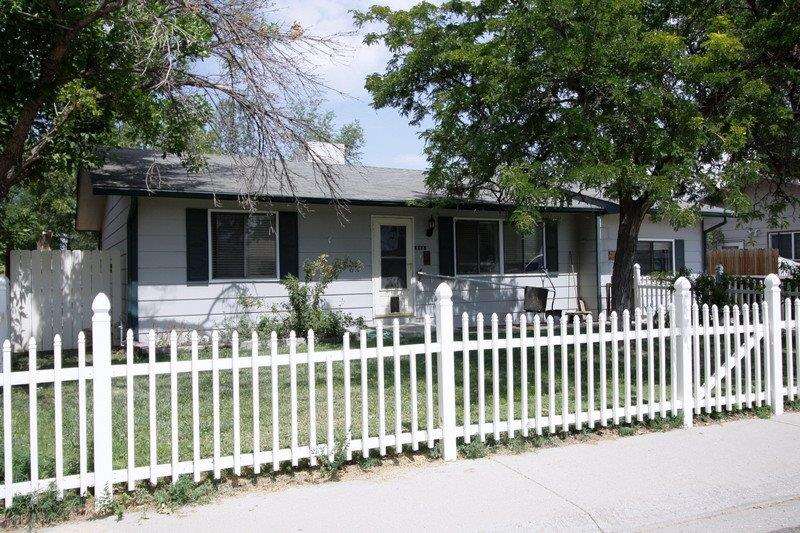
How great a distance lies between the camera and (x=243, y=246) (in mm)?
11289

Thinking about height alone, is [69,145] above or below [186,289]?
above

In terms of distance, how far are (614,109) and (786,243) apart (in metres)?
17.7

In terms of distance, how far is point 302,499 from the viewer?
436 centimetres

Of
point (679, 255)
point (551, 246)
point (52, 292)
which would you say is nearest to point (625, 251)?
point (551, 246)

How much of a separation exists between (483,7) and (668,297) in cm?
787

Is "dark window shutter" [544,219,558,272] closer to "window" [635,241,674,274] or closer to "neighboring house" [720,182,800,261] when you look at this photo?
"window" [635,241,674,274]

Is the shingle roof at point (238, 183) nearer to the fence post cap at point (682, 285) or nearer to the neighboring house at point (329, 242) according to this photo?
the neighboring house at point (329, 242)

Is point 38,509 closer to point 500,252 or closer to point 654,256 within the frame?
point 500,252

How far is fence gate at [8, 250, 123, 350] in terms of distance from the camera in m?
11.0

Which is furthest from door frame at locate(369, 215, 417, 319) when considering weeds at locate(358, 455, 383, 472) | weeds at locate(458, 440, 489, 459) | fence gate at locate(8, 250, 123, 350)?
weeds at locate(358, 455, 383, 472)

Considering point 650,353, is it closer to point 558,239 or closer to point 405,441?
point 405,441

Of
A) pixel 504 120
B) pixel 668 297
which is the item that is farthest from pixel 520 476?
pixel 668 297

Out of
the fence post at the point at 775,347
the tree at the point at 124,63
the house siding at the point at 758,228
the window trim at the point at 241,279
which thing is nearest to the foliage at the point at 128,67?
the tree at the point at 124,63

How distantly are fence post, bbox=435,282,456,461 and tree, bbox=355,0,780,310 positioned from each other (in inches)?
101
